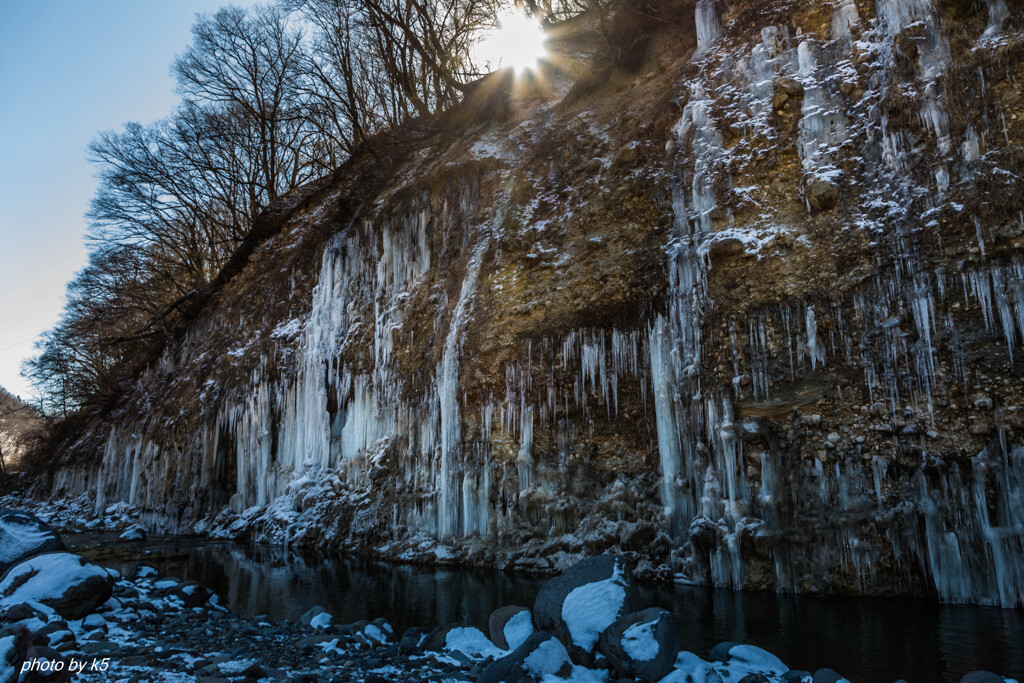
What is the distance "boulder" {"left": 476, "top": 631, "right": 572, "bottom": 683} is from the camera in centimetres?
420

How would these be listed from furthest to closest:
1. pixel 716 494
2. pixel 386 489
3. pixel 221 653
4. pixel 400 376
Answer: pixel 400 376 → pixel 386 489 → pixel 716 494 → pixel 221 653

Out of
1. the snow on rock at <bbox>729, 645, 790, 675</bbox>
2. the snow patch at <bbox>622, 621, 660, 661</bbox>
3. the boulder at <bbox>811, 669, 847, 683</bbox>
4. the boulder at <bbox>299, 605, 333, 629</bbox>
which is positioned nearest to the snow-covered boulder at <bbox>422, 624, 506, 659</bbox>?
the snow patch at <bbox>622, 621, 660, 661</bbox>

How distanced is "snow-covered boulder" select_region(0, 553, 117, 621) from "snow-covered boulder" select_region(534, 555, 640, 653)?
4393 millimetres

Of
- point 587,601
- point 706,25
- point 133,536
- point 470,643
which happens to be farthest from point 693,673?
point 133,536

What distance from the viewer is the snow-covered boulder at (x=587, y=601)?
4.69 metres

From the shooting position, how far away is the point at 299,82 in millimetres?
19828

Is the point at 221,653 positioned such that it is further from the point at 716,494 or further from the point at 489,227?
the point at 489,227

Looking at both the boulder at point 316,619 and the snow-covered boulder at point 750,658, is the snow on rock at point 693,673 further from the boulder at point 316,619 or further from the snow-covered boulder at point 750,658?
the boulder at point 316,619

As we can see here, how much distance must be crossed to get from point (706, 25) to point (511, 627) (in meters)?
10.8

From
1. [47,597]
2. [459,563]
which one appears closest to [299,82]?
[459,563]

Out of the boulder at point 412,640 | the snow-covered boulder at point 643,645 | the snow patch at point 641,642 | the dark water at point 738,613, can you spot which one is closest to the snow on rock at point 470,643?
the boulder at point 412,640

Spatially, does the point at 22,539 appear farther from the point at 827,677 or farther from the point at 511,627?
the point at 827,677

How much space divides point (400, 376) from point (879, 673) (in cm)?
982

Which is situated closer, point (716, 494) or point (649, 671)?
point (649, 671)
